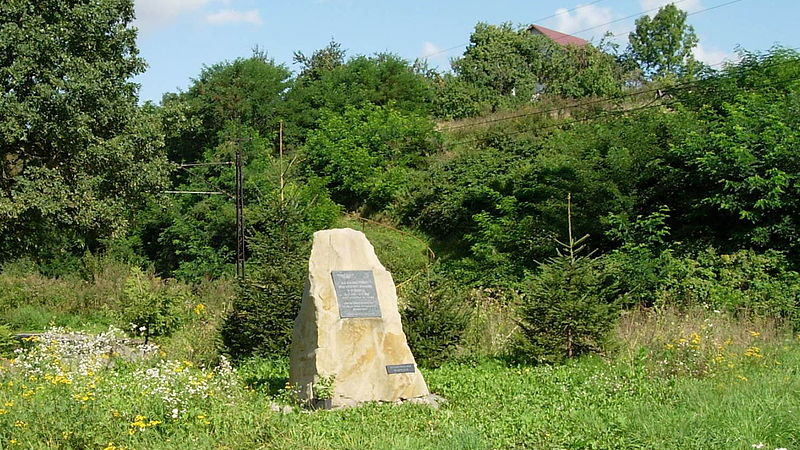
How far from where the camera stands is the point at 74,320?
26000mm

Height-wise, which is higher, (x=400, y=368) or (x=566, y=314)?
(x=566, y=314)

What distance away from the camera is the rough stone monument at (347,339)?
9.70 metres

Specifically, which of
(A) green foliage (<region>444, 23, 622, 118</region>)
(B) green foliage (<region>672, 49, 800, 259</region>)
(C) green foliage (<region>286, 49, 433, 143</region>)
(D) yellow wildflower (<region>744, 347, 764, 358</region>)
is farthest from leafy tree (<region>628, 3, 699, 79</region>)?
(D) yellow wildflower (<region>744, 347, 764, 358</region>)

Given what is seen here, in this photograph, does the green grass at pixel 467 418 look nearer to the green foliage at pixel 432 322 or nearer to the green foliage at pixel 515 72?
the green foliage at pixel 432 322

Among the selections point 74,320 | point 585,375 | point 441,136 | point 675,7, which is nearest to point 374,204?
point 441,136

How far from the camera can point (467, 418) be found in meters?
8.51

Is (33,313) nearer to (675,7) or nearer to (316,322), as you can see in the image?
(316,322)

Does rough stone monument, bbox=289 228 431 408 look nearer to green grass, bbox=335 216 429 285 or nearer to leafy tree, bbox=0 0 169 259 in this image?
leafy tree, bbox=0 0 169 259

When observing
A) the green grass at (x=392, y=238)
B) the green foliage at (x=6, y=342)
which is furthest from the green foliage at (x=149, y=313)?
the green grass at (x=392, y=238)

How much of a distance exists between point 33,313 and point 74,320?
5.90 feet

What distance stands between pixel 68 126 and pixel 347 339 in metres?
12.5

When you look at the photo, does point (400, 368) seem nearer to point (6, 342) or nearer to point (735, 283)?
point (6, 342)

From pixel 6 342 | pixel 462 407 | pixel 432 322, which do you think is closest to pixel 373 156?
pixel 6 342

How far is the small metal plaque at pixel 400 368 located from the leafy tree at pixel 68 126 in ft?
41.0
